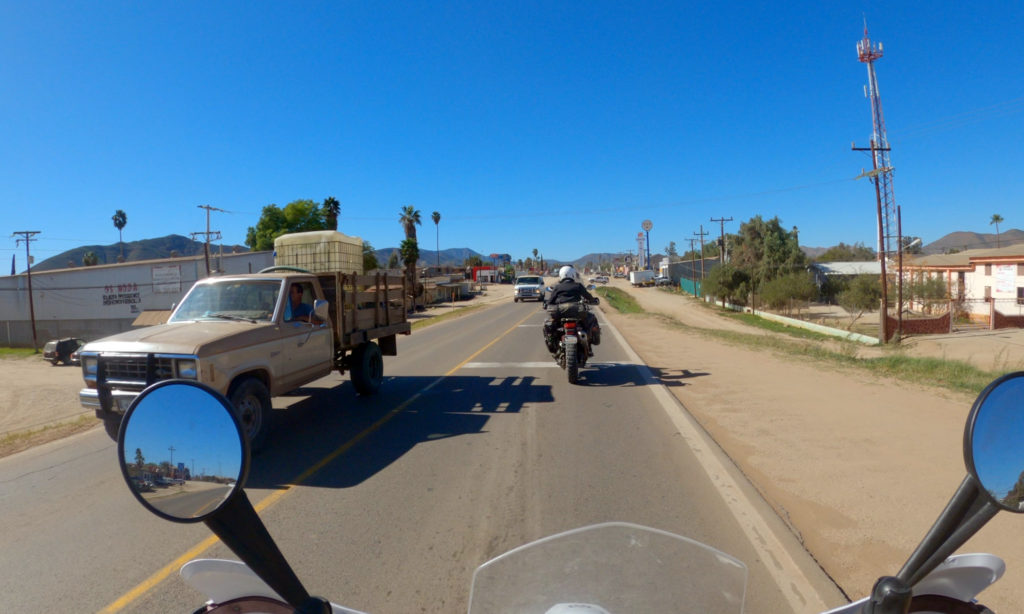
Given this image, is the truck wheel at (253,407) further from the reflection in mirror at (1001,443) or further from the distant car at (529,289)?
the distant car at (529,289)

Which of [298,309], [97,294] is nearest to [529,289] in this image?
[97,294]

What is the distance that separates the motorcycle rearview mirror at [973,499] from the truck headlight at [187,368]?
20.5 feet

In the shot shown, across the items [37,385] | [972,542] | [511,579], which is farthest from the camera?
[37,385]

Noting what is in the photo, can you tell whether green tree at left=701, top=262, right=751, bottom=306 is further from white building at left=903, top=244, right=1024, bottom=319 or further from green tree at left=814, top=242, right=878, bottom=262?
green tree at left=814, top=242, right=878, bottom=262

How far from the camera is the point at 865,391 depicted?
31.6 ft

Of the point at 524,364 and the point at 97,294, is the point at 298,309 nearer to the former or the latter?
the point at 524,364

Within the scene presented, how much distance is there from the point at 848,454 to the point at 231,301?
7.84 metres

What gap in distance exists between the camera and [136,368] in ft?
21.4

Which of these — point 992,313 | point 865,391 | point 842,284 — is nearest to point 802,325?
point 992,313

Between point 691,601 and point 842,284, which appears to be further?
point 842,284

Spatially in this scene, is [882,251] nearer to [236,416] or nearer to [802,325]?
[802,325]

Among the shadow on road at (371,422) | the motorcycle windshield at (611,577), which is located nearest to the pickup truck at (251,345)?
the shadow on road at (371,422)

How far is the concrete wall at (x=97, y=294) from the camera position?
40812mm

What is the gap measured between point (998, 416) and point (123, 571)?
5.04 metres
